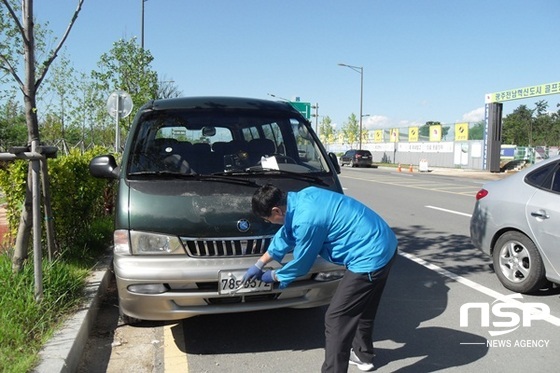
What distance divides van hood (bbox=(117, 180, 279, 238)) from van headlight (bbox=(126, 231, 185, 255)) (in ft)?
0.14

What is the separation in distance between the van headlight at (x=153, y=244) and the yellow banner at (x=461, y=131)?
1335 inches

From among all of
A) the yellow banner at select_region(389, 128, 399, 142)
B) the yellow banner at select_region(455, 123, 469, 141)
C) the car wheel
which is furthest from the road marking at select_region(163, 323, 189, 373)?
the yellow banner at select_region(389, 128, 399, 142)

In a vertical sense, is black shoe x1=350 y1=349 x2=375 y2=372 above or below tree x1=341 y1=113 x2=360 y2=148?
below

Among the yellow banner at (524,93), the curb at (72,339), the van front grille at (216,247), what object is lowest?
the curb at (72,339)

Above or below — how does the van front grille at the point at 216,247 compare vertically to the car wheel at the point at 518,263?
above

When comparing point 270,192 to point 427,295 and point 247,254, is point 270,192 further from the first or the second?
point 427,295

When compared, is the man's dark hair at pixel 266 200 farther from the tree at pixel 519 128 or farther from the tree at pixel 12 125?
the tree at pixel 519 128

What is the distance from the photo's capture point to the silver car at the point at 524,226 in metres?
4.59

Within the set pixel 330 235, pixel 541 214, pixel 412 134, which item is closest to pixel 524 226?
pixel 541 214

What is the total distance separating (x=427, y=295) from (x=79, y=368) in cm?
344

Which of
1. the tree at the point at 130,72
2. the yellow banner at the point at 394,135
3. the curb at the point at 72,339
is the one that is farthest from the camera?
the yellow banner at the point at 394,135

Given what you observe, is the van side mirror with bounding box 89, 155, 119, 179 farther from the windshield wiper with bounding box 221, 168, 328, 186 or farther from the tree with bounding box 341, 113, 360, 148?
the tree with bounding box 341, 113, 360, 148
